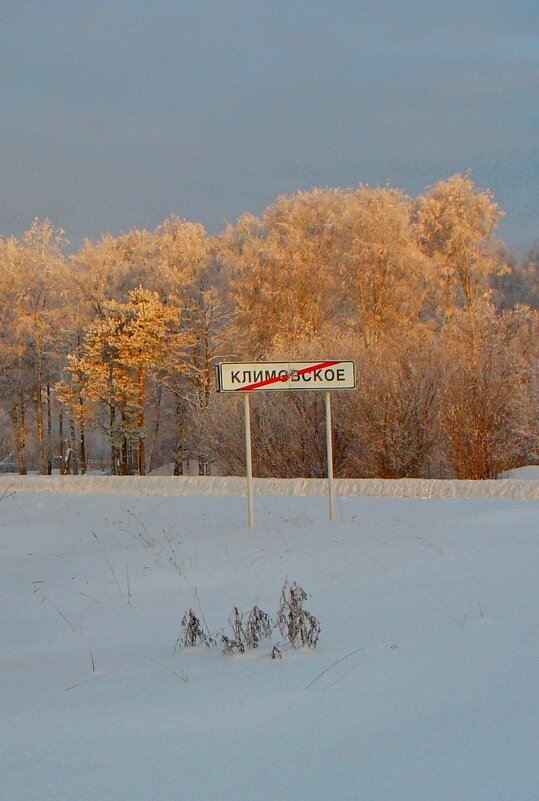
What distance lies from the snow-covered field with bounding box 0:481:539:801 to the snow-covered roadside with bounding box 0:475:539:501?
380 cm

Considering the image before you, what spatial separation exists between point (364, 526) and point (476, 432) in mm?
10479

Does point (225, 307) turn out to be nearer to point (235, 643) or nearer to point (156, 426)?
point (156, 426)

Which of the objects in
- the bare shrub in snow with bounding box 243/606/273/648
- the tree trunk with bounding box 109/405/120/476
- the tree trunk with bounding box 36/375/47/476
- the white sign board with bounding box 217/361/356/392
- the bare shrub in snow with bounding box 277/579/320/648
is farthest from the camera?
the tree trunk with bounding box 36/375/47/476

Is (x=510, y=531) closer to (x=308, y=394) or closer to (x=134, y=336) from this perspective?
(x=308, y=394)

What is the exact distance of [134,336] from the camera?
125ft

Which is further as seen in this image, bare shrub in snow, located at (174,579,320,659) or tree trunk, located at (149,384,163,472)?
tree trunk, located at (149,384,163,472)

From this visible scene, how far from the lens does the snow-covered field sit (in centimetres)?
387

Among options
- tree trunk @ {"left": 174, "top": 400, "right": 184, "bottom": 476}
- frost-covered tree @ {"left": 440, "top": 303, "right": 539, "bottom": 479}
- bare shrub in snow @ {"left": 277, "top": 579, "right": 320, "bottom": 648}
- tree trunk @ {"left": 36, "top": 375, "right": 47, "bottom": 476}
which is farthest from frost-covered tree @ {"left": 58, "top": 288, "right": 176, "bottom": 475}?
bare shrub in snow @ {"left": 277, "top": 579, "right": 320, "bottom": 648}

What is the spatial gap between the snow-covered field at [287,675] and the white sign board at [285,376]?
2268 millimetres

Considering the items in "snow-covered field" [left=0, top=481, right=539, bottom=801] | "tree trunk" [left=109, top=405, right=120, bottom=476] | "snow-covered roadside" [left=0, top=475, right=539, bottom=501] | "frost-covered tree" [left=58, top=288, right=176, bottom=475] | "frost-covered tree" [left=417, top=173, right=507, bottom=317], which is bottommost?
"snow-covered field" [left=0, top=481, right=539, bottom=801]

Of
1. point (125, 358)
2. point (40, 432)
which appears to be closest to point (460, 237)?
point (125, 358)

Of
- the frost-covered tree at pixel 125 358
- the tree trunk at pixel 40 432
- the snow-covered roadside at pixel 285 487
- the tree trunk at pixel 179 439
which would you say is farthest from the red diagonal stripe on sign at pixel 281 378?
the tree trunk at pixel 40 432

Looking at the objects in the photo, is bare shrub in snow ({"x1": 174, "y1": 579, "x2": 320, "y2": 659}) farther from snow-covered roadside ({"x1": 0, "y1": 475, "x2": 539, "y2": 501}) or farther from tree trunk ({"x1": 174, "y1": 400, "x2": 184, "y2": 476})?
tree trunk ({"x1": 174, "y1": 400, "x2": 184, "y2": 476})

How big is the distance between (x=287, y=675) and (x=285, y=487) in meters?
12.9
